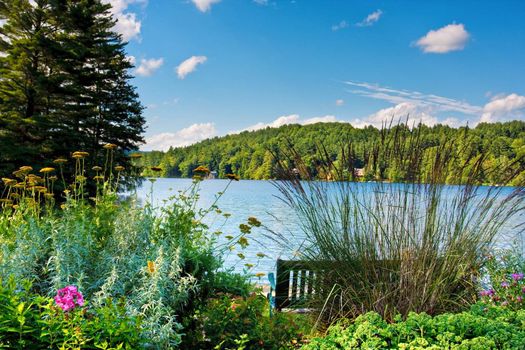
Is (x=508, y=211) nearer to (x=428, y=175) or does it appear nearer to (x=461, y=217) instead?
(x=461, y=217)

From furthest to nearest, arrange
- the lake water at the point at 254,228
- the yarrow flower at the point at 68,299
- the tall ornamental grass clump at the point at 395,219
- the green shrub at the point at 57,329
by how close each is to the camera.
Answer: the lake water at the point at 254,228
the tall ornamental grass clump at the point at 395,219
the yarrow flower at the point at 68,299
the green shrub at the point at 57,329

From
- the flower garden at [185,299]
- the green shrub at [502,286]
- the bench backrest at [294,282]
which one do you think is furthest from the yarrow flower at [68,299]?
the green shrub at [502,286]

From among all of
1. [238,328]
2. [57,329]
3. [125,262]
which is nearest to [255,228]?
[125,262]

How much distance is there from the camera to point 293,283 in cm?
381

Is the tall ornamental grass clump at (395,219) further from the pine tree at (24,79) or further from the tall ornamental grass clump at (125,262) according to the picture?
the pine tree at (24,79)

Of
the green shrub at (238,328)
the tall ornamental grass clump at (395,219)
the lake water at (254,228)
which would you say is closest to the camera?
the green shrub at (238,328)

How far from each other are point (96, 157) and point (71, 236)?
20.0 metres

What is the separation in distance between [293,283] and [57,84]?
1991cm

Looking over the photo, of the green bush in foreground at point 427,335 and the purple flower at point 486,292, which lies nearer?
the green bush in foreground at point 427,335

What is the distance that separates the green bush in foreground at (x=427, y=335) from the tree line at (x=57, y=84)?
62.3ft

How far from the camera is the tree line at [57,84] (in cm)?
1920

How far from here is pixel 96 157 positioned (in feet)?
71.1

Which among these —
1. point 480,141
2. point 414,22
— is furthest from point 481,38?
point 480,141

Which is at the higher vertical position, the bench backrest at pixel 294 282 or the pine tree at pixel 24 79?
the pine tree at pixel 24 79
